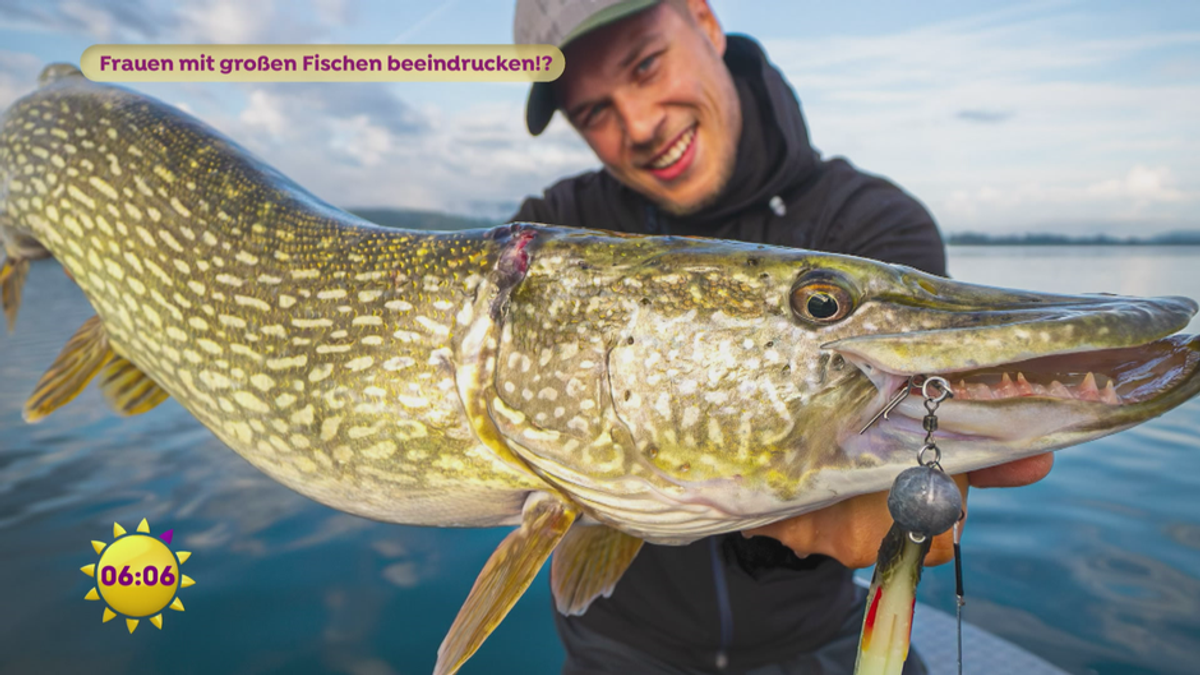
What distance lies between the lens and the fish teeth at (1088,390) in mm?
577

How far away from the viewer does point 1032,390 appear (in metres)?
0.59

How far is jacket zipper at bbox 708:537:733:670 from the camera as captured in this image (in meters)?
1.29

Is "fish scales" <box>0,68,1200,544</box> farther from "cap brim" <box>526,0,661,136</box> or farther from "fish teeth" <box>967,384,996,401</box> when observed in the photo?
"cap brim" <box>526,0,661,136</box>

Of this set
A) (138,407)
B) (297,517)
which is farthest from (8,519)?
(138,407)

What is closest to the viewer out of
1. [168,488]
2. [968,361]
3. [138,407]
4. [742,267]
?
[968,361]

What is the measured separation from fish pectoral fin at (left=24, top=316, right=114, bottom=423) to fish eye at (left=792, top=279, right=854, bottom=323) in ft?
4.30

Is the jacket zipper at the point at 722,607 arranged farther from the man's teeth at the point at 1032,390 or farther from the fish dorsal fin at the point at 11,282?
the fish dorsal fin at the point at 11,282

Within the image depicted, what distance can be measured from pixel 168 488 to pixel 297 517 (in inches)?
28.0

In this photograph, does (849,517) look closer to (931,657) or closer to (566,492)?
(566,492)

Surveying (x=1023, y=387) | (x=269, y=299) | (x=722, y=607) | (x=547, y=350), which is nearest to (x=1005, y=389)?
(x=1023, y=387)

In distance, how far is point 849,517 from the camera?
82cm

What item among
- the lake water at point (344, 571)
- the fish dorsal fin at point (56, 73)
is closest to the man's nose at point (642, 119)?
the lake water at point (344, 571)

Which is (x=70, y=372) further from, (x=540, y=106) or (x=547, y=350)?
(x=540, y=106)

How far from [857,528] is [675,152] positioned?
43.3 inches
